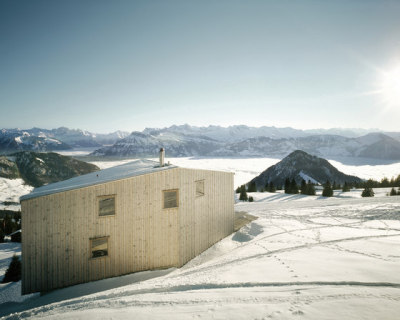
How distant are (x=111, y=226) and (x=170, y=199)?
3.54 metres

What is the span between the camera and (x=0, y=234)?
30.6 meters

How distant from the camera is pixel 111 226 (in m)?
12.2

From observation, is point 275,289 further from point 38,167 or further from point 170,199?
point 38,167

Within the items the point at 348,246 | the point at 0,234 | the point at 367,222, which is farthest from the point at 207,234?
the point at 0,234

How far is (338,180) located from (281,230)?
77530mm

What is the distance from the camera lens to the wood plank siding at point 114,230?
11.0m

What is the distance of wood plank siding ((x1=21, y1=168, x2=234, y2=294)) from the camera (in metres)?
11.0

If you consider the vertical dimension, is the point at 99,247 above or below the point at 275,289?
below

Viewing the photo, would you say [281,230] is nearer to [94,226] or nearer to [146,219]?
[146,219]

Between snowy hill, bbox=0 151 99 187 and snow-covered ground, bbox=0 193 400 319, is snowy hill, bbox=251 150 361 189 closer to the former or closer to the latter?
snow-covered ground, bbox=0 193 400 319

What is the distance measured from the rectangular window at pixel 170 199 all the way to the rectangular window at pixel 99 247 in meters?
3.77

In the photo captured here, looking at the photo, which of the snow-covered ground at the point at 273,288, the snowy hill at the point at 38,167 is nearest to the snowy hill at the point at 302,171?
the snow-covered ground at the point at 273,288

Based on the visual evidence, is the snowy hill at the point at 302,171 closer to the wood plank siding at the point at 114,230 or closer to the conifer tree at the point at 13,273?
the wood plank siding at the point at 114,230

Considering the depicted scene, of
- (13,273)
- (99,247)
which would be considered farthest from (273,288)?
(13,273)
